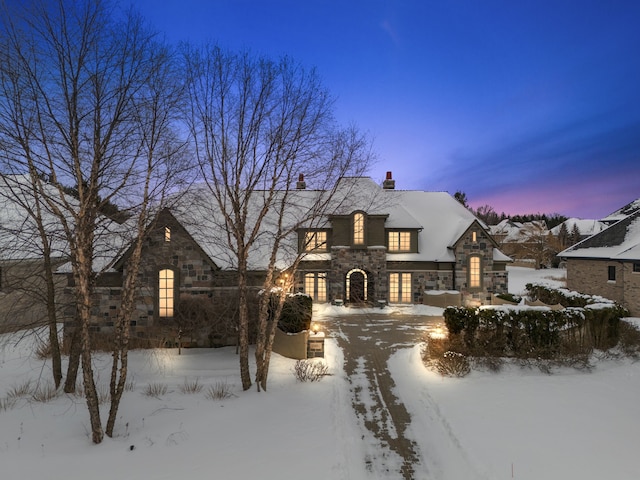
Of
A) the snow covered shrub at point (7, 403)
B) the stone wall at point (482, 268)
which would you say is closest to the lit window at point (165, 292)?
the snow covered shrub at point (7, 403)

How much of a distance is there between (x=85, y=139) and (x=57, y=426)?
22.9 ft

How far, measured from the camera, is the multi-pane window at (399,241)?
78.3 feet

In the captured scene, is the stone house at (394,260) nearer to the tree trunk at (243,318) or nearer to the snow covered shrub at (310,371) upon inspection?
the snow covered shrub at (310,371)

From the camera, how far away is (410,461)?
695cm

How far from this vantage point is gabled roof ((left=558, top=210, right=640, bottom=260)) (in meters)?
22.2

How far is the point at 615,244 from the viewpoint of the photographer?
24.0 metres

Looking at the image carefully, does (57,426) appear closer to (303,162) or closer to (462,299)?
(303,162)

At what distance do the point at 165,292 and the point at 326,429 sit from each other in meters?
10.6

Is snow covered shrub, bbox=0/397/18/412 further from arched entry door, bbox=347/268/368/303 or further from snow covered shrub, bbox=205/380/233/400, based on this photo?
arched entry door, bbox=347/268/368/303

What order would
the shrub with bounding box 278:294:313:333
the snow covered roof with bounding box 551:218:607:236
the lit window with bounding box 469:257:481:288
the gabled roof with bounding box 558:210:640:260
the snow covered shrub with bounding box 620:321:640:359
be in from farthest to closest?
1. the snow covered roof with bounding box 551:218:607:236
2. the lit window with bounding box 469:257:481:288
3. the gabled roof with bounding box 558:210:640:260
4. the shrub with bounding box 278:294:313:333
5. the snow covered shrub with bounding box 620:321:640:359

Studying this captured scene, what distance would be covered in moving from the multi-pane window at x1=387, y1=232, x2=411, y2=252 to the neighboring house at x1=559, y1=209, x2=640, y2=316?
44.6 ft

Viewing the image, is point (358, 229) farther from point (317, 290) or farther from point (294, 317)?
point (294, 317)

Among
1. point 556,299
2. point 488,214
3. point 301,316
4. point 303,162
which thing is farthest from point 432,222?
point 488,214

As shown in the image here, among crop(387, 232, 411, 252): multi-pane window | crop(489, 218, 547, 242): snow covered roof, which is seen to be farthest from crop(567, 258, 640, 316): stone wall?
crop(489, 218, 547, 242): snow covered roof
